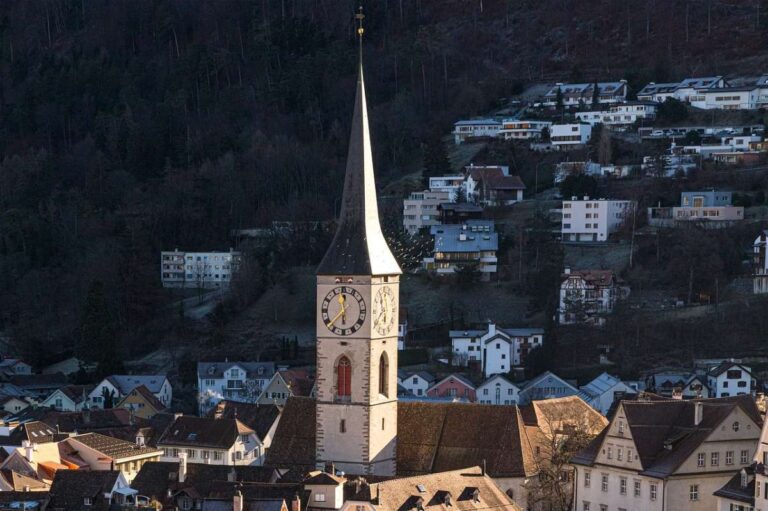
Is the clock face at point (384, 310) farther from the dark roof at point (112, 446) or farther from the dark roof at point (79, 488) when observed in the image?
the dark roof at point (112, 446)

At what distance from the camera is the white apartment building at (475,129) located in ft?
497

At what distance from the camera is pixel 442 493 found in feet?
170

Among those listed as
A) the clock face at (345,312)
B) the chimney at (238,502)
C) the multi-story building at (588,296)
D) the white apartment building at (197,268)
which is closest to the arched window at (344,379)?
Answer: the clock face at (345,312)

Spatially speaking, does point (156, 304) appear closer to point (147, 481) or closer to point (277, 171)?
point (277, 171)

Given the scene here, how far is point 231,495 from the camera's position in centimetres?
5275

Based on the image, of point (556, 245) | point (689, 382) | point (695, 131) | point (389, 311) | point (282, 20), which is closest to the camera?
point (389, 311)

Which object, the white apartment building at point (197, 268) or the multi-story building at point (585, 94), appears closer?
the white apartment building at point (197, 268)

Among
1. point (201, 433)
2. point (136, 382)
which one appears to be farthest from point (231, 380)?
point (201, 433)

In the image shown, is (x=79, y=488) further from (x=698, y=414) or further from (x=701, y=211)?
(x=701, y=211)

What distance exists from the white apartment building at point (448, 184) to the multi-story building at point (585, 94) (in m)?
21.7

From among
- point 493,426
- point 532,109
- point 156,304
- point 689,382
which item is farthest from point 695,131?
point 493,426

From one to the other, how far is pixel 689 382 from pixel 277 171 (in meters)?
65.9

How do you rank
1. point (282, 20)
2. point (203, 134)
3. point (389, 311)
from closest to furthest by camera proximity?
point (389, 311), point (203, 134), point (282, 20)

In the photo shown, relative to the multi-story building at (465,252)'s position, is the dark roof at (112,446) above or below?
below
